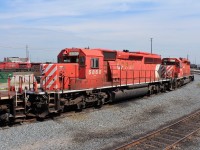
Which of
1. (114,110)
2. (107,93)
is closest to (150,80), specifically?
(107,93)

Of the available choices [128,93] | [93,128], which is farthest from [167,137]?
[128,93]

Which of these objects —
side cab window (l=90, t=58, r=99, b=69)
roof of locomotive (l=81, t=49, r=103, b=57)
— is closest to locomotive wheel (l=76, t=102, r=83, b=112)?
side cab window (l=90, t=58, r=99, b=69)

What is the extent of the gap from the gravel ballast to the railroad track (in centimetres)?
57

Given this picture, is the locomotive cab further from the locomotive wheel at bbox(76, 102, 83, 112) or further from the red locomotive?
the locomotive wheel at bbox(76, 102, 83, 112)

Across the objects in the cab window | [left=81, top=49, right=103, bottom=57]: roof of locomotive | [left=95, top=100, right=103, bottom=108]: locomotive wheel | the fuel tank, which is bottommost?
[left=95, top=100, right=103, bottom=108]: locomotive wheel

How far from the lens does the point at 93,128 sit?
12.7 meters

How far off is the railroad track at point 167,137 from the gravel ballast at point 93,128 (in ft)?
1.87

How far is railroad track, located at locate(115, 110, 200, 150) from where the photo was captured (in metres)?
9.79

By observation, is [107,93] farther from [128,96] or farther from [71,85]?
[71,85]

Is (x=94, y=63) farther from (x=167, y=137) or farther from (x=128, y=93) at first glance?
(x=167, y=137)

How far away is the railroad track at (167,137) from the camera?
9789 mm

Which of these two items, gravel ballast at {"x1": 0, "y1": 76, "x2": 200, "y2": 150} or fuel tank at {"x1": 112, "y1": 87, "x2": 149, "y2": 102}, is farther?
fuel tank at {"x1": 112, "y1": 87, "x2": 149, "y2": 102}

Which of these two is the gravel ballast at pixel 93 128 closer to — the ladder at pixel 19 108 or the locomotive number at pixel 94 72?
the ladder at pixel 19 108

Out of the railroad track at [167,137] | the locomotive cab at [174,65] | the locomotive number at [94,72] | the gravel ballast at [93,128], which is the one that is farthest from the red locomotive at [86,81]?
the locomotive cab at [174,65]
